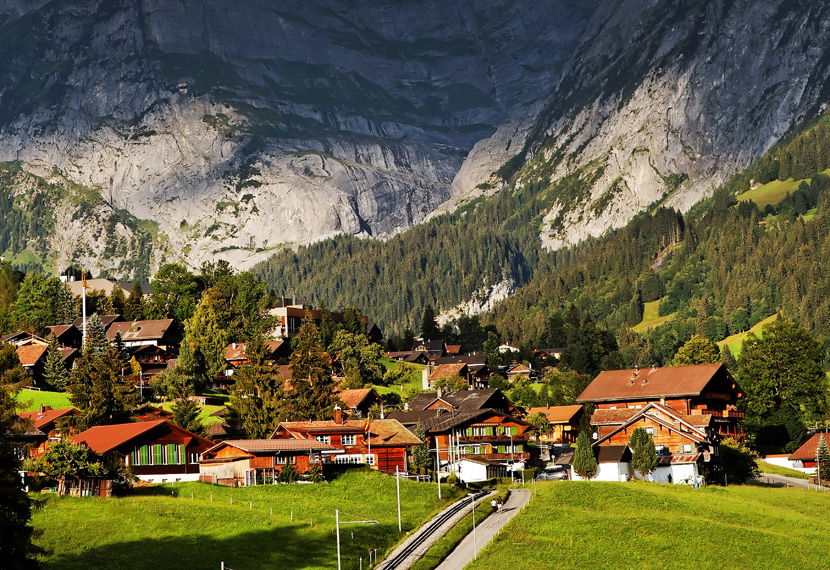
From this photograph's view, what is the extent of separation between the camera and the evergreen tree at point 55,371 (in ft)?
427

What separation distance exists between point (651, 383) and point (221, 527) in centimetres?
7064

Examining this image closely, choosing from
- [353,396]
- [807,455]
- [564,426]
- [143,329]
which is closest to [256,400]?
[353,396]

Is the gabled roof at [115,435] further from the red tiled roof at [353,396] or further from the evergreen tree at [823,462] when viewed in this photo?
the evergreen tree at [823,462]

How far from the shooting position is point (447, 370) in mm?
173750

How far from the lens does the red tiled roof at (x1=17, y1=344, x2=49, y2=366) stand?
5276 inches

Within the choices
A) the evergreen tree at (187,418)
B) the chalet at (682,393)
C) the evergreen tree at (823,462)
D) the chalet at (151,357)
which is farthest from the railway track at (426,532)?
the chalet at (151,357)

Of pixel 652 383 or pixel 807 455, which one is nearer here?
pixel 807 455

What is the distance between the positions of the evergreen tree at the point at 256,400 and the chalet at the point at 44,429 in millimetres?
15522

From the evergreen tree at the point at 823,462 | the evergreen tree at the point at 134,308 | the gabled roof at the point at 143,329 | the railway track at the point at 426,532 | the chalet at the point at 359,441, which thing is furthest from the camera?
the evergreen tree at the point at 134,308

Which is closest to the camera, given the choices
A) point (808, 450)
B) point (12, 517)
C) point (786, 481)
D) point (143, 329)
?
point (12, 517)

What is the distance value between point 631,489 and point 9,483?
2045 inches

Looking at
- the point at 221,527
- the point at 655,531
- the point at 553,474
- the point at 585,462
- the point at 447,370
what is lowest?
the point at 655,531

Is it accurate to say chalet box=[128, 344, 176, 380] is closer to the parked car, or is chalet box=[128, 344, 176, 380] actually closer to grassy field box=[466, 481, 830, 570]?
the parked car

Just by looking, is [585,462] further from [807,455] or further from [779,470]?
[807,455]
